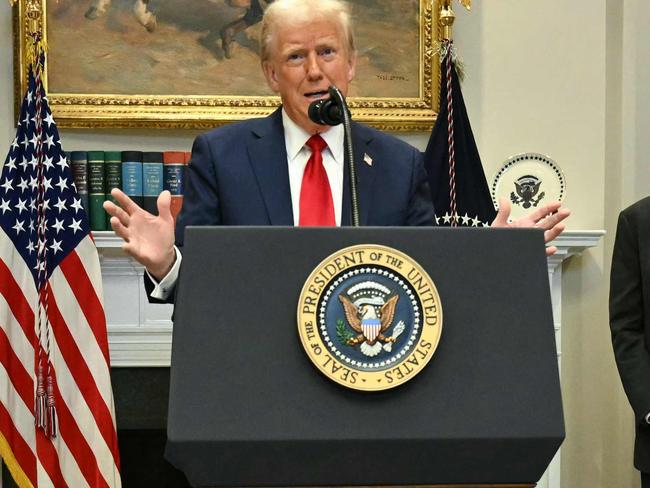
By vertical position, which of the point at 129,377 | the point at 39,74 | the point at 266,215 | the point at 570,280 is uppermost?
the point at 39,74

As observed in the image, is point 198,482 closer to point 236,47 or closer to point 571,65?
point 236,47

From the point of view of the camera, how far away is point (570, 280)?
5.71 metres

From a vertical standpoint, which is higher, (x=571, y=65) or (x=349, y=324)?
(x=571, y=65)

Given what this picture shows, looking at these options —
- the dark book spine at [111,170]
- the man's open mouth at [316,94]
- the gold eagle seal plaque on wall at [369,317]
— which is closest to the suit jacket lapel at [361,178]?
the man's open mouth at [316,94]

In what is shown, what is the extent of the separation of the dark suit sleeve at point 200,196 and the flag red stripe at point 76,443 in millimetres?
2133

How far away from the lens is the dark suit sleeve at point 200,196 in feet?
8.32

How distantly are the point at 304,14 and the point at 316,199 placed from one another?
522mm

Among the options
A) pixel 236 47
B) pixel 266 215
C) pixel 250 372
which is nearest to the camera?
pixel 250 372

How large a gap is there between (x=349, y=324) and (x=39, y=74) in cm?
332

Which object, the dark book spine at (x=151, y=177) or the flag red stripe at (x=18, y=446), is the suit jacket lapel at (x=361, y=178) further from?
the dark book spine at (x=151, y=177)

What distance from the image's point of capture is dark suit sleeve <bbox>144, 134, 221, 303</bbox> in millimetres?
2535

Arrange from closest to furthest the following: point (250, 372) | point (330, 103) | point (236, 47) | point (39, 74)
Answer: point (250, 372)
point (330, 103)
point (39, 74)
point (236, 47)

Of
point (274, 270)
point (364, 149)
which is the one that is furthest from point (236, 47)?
point (274, 270)

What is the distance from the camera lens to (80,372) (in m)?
4.47
